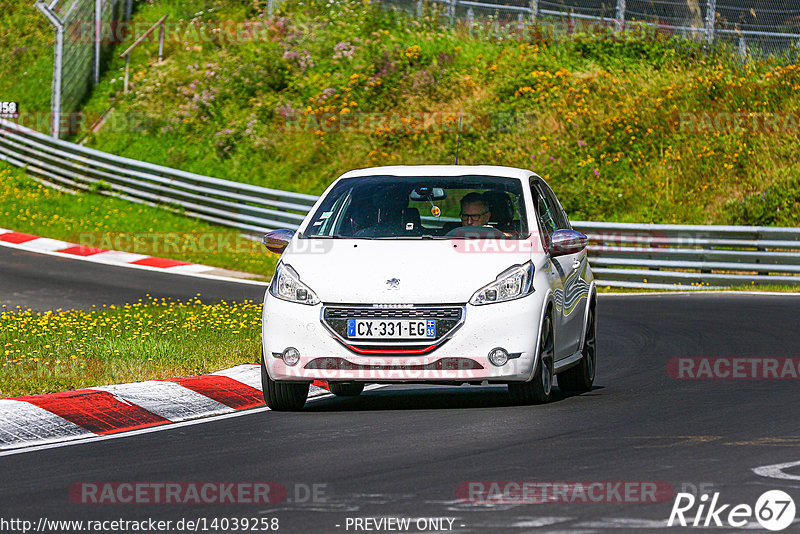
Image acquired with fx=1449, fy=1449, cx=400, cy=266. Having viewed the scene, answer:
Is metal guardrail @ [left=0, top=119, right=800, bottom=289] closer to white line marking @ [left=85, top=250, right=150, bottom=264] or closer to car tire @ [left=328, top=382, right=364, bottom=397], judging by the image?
white line marking @ [left=85, top=250, right=150, bottom=264]

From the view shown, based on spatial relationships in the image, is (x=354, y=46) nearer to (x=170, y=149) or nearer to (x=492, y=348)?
(x=170, y=149)

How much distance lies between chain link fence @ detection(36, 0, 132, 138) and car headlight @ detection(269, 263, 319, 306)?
2343cm

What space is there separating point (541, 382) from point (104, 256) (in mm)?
17255

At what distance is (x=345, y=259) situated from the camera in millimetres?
9695

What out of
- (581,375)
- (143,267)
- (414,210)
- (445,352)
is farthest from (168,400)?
(143,267)

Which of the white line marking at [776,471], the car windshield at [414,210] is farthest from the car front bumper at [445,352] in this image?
the white line marking at [776,471]

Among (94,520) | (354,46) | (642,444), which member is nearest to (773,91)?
(354,46)

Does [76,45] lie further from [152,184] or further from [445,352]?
[445,352]

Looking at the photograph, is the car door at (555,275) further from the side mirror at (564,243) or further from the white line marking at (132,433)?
the white line marking at (132,433)

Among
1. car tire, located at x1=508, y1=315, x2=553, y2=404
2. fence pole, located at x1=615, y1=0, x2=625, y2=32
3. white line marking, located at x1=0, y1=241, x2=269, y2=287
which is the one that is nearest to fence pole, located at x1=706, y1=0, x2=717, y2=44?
fence pole, located at x1=615, y1=0, x2=625, y2=32

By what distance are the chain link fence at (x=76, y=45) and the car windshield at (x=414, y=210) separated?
74.1 feet

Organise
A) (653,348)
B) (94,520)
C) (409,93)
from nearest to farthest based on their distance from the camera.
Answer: (94,520)
(653,348)
(409,93)

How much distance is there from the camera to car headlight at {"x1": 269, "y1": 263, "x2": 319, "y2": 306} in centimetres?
955

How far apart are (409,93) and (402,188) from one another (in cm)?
2377
